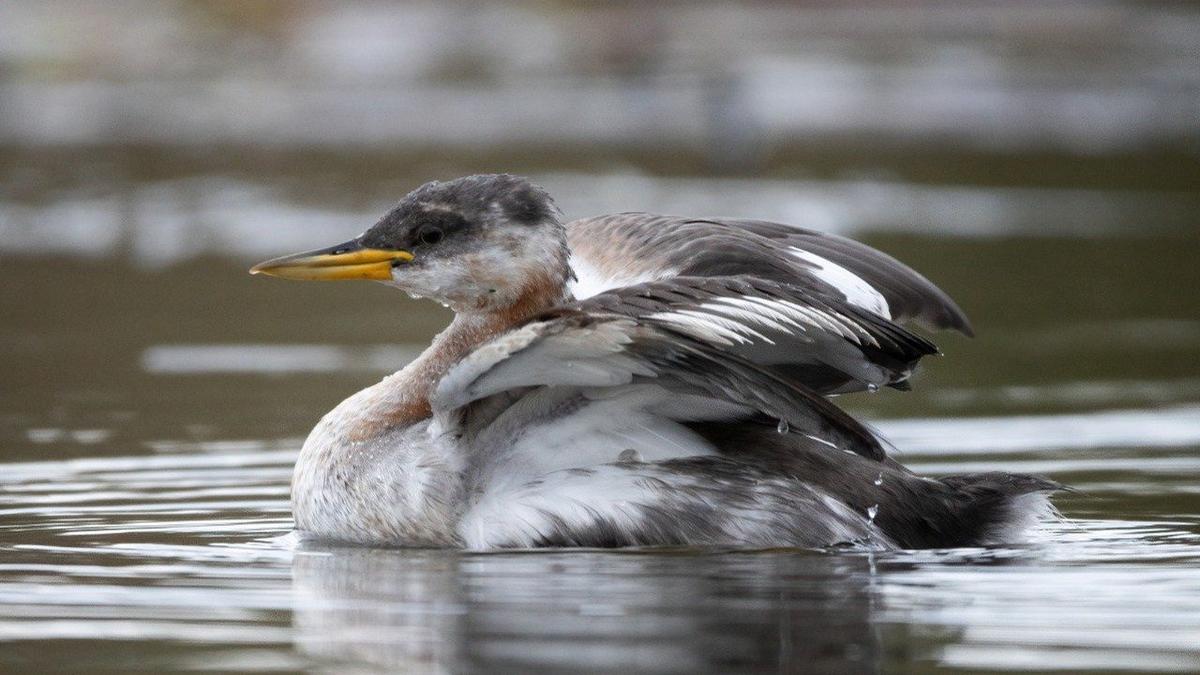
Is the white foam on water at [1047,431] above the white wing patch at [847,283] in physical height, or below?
below

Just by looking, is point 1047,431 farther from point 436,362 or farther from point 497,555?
point 497,555

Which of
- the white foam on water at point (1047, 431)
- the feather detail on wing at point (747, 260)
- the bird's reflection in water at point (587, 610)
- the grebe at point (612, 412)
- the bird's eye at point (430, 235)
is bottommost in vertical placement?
the bird's reflection in water at point (587, 610)

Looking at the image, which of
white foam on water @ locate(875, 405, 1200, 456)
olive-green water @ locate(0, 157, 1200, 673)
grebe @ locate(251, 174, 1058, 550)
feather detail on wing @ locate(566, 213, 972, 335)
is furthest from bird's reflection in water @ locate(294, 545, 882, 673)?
white foam on water @ locate(875, 405, 1200, 456)

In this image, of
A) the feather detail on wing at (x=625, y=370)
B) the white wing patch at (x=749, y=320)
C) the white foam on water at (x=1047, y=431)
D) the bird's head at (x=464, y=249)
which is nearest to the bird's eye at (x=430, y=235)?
the bird's head at (x=464, y=249)

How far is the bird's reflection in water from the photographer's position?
17.6ft

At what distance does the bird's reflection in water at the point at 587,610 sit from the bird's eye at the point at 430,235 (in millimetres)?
1049

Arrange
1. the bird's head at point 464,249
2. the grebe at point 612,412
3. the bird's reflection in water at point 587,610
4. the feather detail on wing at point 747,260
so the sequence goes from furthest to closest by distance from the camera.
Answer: the feather detail on wing at point 747,260 → the bird's head at point 464,249 → the grebe at point 612,412 → the bird's reflection in water at point 587,610

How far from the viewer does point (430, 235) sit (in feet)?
24.7

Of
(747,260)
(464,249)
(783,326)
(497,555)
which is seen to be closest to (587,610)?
(497,555)

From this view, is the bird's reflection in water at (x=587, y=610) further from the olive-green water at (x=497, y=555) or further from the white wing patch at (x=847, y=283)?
the white wing patch at (x=847, y=283)

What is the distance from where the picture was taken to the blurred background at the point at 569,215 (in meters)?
5.88

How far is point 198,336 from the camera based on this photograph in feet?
45.6

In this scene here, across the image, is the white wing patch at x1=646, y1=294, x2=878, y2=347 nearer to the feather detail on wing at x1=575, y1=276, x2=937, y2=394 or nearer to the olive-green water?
the feather detail on wing at x1=575, y1=276, x2=937, y2=394

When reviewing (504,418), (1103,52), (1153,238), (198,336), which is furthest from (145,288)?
(1103,52)
